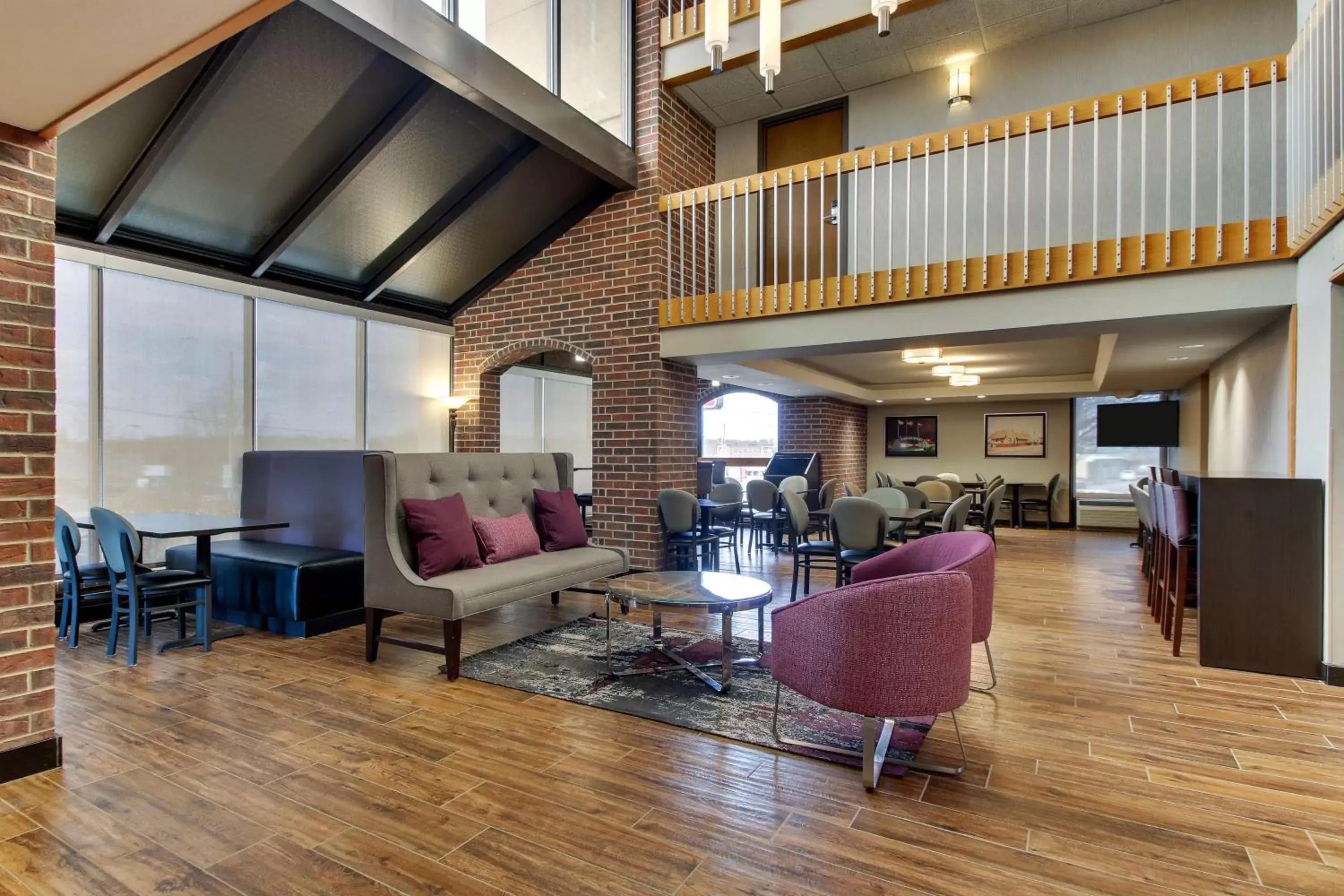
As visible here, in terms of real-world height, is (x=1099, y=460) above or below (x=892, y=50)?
below

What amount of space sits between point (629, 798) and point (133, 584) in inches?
127

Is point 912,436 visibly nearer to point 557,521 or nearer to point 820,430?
point 820,430

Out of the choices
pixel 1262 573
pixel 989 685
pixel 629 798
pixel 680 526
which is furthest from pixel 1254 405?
pixel 629 798

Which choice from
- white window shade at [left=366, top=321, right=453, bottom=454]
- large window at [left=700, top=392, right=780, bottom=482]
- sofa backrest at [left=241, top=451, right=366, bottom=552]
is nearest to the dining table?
sofa backrest at [left=241, top=451, right=366, bottom=552]

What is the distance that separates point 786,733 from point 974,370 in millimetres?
7342

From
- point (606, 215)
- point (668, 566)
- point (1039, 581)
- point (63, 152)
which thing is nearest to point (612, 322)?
point (606, 215)

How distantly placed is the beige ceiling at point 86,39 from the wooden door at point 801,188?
520cm

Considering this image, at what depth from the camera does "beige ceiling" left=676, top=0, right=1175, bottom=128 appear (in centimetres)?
554

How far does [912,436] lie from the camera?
1215 cm

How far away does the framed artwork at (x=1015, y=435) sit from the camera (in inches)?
442

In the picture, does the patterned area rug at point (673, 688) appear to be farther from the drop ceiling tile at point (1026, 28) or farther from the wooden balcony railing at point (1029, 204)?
the drop ceiling tile at point (1026, 28)

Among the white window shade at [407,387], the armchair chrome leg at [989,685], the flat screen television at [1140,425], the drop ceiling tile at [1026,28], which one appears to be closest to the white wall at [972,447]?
the flat screen television at [1140,425]

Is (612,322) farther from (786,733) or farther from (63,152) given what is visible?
(786,733)

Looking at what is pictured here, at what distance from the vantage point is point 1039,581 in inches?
245
